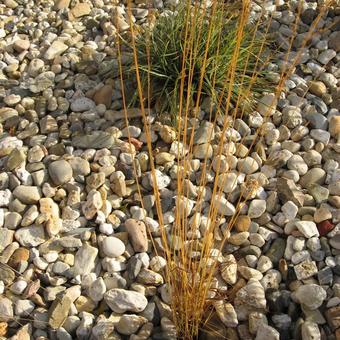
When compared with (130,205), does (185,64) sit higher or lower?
higher

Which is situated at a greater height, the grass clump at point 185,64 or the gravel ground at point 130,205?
the grass clump at point 185,64

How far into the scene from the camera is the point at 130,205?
74.0 inches

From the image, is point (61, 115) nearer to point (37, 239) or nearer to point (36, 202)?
point (36, 202)

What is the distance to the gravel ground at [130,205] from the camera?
159 centimetres

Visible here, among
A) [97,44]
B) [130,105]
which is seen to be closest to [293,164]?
[130,105]

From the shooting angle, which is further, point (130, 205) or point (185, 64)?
point (185, 64)

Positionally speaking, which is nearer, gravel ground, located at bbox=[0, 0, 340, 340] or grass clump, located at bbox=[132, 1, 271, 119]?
gravel ground, located at bbox=[0, 0, 340, 340]

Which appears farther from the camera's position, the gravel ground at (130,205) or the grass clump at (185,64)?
the grass clump at (185,64)

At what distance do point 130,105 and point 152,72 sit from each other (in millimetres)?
205

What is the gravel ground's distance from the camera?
1.59 meters

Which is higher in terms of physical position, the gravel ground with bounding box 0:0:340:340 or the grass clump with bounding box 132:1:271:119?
the grass clump with bounding box 132:1:271:119

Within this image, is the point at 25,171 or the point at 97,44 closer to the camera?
the point at 25,171

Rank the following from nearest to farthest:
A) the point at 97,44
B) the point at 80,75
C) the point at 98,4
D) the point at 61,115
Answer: the point at 61,115 < the point at 80,75 < the point at 97,44 < the point at 98,4

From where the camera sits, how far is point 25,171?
192cm
